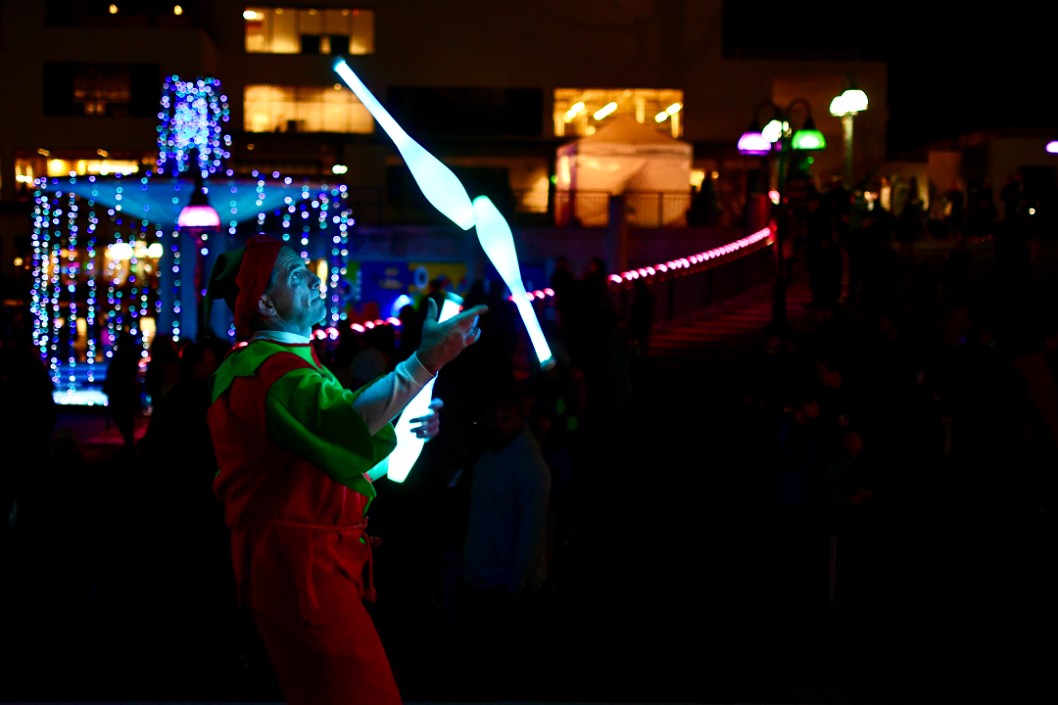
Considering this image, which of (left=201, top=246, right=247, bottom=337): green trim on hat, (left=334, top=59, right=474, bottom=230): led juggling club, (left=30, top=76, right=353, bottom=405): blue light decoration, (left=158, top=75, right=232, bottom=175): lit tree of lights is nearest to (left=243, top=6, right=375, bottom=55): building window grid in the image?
(left=30, top=76, right=353, bottom=405): blue light decoration

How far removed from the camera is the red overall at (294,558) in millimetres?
3676

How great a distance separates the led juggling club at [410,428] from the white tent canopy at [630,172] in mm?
25398

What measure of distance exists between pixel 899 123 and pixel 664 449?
113 ft

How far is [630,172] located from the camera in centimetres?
2959

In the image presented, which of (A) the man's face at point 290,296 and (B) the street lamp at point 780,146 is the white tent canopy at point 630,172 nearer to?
(B) the street lamp at point 780,146

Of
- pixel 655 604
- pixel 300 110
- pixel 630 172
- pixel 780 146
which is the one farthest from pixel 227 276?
pixel 300 110

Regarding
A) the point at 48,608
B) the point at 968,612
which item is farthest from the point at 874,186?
the point at 48,608

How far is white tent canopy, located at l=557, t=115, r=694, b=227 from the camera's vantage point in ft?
96.0

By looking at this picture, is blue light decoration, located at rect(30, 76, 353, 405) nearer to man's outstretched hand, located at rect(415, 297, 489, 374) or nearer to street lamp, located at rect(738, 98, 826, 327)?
street lamp, located at rect(738, 98, 826, 327)

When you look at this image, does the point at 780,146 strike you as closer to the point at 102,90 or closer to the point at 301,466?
the point at 301,466

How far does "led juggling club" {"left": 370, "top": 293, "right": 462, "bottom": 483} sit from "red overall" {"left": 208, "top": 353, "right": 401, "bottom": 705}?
0.81 feet

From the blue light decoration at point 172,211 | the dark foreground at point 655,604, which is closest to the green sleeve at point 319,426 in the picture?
the dark foreground at point 655,604

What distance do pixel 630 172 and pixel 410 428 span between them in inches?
1032

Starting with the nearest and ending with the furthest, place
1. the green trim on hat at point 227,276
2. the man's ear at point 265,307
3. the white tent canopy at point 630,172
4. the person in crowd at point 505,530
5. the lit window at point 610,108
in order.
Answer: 1. the man's ear at point 265,307
2. the green trim on hat at point 227,276
3. the person in crowd at point 505,530
4. the white tent canopy at point 630,172
5. the lit window at point 610,108
